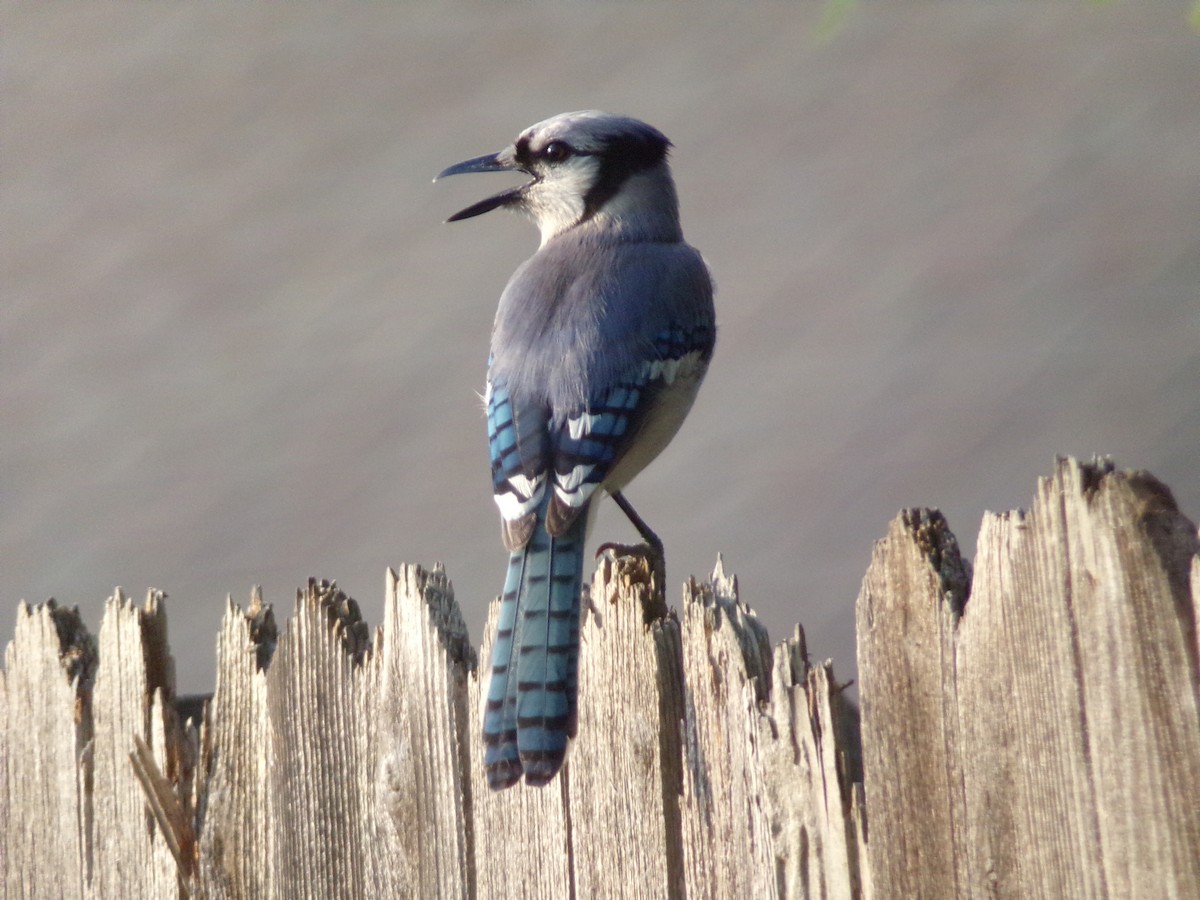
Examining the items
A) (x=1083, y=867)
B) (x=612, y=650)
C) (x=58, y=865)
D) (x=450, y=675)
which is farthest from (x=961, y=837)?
(x=58, y=865)

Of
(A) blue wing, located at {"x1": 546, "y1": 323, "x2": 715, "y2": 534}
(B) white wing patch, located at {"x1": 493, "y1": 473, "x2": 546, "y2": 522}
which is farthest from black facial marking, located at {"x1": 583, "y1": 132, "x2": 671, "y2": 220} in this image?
(B) white wing patch, located at {"x1": 493, "y1": 473, "x2": 546, "y2": 522}

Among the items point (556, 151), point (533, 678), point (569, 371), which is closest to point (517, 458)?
point (569, 371)

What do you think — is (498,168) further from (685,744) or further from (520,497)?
(685,744)

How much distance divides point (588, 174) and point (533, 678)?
1.75 metres

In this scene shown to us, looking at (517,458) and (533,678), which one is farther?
(517,458)

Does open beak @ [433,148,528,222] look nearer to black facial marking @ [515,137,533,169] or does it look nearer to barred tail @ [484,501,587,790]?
black facial marking @ [515,137,533,169]

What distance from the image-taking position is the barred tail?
1.63m

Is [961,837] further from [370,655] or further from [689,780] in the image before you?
[370,655]

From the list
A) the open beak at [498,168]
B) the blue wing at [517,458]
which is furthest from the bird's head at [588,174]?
the blue wing at [517,458]

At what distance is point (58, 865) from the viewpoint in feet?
7.52

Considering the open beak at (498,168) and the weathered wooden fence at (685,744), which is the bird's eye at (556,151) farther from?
the weathered wooden fence at (685,744)

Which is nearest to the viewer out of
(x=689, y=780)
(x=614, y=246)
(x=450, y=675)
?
(x=689, y=780)

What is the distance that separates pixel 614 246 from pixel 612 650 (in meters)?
1.45

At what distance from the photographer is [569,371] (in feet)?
8.14
